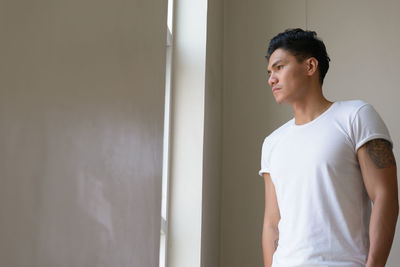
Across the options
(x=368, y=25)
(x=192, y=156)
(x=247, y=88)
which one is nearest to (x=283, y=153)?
(x=192, y=156)

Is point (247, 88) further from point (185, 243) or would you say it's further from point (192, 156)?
point (185, 243)

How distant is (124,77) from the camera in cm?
122

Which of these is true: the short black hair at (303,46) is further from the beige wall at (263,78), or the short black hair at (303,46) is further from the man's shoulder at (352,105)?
the beige wall at (263,78)

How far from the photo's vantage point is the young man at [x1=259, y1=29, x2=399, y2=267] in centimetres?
181

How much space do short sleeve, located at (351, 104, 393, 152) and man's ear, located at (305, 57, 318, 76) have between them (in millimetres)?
330

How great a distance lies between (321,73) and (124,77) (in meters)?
1.20

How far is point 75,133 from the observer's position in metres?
0.87

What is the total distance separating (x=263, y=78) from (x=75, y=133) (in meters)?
2.76

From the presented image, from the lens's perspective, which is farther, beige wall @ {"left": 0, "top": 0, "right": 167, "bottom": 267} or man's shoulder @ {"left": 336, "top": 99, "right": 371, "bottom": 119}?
man's shoulder @ {"left": 336, "top": 99, "right": 371, "bottom": 119}

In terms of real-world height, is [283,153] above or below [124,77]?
below

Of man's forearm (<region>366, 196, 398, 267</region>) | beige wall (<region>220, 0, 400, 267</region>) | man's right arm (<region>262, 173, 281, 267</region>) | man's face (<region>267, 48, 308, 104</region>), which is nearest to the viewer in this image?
man's forearm (<region>366, 196, 398, 267</region>)

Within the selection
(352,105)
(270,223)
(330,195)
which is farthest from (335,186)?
(270,223)

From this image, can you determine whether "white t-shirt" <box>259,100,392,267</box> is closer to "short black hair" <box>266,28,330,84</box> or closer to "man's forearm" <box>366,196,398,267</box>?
"man's forearm" <box>366,196,398,267</box>

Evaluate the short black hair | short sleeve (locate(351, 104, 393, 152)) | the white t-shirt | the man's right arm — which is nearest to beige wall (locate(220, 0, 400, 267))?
the man's right arm
